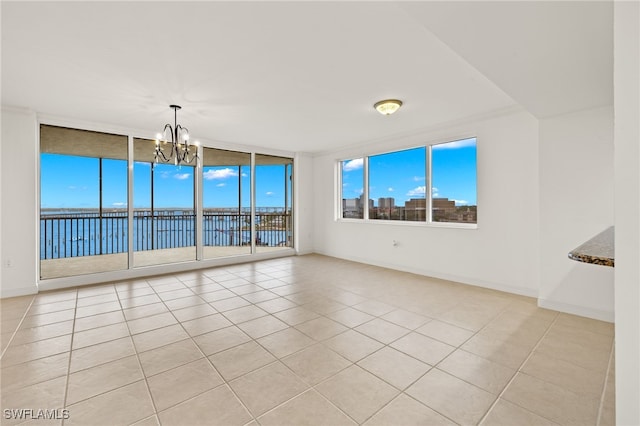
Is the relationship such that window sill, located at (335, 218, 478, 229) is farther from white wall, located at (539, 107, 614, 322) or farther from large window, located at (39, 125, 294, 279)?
large window, located at (39, 125, 294, 279)

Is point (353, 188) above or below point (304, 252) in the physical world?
above

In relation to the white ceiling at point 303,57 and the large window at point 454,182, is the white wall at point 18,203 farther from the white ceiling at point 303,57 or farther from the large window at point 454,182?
the large window at point 454,182

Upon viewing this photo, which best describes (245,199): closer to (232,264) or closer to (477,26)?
(232,264)

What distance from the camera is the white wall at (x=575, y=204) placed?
117 inches

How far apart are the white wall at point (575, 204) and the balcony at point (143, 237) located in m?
5.25

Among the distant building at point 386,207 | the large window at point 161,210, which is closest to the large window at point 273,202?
the large window at point 161,210

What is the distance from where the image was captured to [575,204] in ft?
10.4

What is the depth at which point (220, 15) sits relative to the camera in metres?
1.89

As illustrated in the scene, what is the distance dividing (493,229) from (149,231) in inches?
292

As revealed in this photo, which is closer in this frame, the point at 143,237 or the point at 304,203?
the point at 143,237

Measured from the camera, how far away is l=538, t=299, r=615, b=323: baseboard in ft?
9.68

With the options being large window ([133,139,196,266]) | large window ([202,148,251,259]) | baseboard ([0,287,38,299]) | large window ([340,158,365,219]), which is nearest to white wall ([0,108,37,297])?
baseboard ([0,287,38,299])

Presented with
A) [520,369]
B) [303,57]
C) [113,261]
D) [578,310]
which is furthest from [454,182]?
[113,261]

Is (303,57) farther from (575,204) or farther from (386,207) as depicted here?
(386,207)
